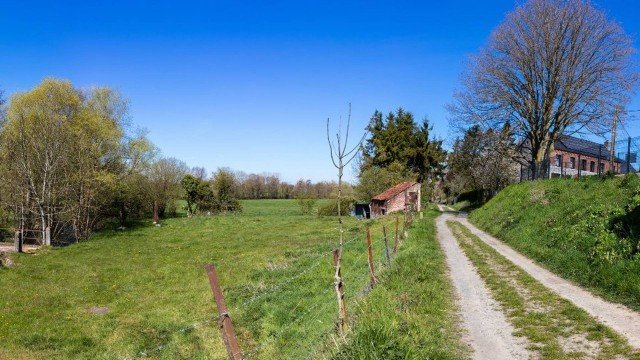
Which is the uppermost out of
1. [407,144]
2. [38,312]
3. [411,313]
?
[407,144]

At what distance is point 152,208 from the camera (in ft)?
186

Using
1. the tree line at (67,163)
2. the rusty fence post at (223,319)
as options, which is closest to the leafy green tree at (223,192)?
the tree line at (67,163)

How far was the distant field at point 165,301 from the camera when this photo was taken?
38.0 feet

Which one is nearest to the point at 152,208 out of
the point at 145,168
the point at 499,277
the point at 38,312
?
the point at 145,168

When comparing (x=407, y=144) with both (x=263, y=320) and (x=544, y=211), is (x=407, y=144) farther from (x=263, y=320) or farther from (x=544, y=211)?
(x=263, y=320)

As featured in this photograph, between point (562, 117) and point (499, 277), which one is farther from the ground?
point (562, 117)

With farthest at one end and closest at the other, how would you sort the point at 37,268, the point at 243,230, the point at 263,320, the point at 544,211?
the point at 243,230, the point at 37,268, the point at 544,211, the point at 263,320

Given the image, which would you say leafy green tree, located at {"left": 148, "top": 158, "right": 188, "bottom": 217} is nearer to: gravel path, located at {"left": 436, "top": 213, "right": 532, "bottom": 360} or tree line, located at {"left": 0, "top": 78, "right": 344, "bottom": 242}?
tree line, located at {"left": 0, "top": 78, "right": 344, "bottom": 242}

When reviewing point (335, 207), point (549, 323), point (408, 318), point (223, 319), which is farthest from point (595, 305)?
point (335, 207)

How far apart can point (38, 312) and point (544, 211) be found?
20.9 meters

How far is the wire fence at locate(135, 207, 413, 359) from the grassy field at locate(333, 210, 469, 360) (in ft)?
2.21

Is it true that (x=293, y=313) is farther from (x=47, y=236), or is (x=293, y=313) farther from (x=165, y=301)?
(x=47, y=236)

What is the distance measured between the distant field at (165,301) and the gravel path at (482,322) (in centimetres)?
Answer: 270

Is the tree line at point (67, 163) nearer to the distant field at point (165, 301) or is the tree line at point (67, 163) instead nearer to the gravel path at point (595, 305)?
the distant field at point (165, 301)
